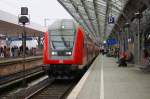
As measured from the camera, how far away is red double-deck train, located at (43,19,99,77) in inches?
875

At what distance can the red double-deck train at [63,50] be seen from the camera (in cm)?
2222

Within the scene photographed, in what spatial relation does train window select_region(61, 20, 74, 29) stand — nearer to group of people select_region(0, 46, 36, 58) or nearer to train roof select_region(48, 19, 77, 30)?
train roof select_region(48, 19, 77, 30)

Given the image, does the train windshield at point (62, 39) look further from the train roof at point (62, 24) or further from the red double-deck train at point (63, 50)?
the train roof at point (62, 24)

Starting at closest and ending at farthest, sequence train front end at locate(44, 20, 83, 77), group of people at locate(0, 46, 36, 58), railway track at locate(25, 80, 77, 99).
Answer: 1. railway track at locate(25, 80, 77, 99)
2. train front end at locate(44, 20, 83, 77)
3. group of people at locate(0, 46, 36, 58)

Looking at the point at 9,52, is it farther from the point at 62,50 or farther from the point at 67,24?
the point at 62,50

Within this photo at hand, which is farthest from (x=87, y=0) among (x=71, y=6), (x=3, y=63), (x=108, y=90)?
(x=108, y=90)

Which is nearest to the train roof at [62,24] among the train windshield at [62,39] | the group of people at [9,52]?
the train windshield at [62,39]

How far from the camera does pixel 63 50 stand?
22422 mm

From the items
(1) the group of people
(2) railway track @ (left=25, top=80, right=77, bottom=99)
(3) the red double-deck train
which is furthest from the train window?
(1) the group of people

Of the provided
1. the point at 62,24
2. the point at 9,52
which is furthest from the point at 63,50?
the point at 9,52

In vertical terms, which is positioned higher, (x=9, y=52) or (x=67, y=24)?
(x=67, y=24)

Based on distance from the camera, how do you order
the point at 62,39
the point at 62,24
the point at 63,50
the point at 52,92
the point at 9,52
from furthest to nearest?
the point at 9,52
the point at 62,24
the point at 62,39
the point at 63,50
the point at 52,92

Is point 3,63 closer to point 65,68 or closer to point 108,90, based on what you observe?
point 65,68

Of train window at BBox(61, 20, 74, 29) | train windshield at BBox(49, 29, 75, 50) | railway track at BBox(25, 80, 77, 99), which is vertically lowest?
railway track at BBox(25, 80, 77, 99)
